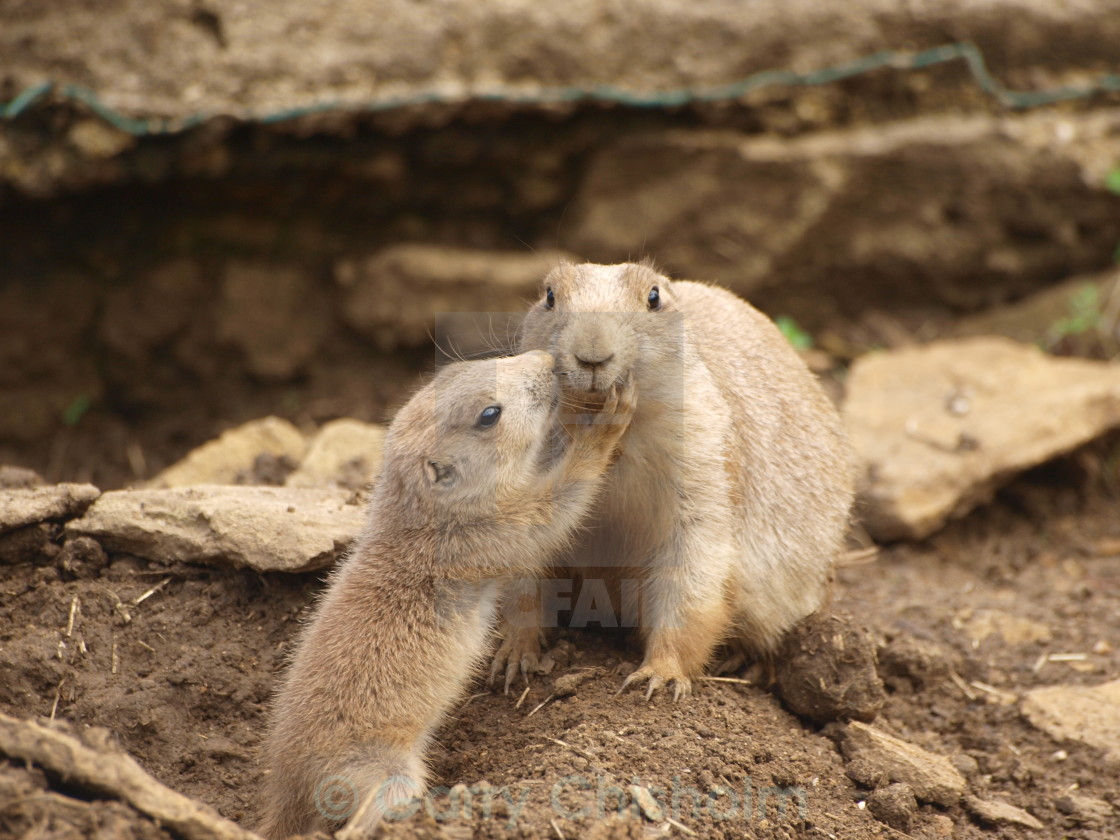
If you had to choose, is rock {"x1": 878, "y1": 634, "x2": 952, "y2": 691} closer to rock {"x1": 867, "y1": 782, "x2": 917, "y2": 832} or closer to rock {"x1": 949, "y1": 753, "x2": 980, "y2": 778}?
rock {"x1": 949, "y1": 753, "x2": 980, "y2": 778}

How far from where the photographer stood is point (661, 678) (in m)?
4.85

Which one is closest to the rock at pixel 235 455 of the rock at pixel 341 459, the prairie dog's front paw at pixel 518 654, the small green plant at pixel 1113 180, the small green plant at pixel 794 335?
the rock at pixel 341 459

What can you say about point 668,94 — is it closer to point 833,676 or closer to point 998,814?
point 833,676

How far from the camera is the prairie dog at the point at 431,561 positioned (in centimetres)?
430

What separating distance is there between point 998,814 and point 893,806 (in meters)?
0.56

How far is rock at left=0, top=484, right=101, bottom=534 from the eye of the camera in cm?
516

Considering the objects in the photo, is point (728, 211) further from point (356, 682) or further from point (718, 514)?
point (356, 682)

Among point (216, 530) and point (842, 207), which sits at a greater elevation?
point (842, 207)

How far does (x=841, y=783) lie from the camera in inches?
189

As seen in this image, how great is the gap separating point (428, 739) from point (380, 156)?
5.59 meters

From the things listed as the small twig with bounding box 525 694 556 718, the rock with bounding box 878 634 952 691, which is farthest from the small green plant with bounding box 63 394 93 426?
the rock with bounding box 878 634 952 691

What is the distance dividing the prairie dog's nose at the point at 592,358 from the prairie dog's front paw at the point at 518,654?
140 centimetres

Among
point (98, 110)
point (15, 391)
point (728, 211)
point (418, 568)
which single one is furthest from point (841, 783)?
point (15, 391)

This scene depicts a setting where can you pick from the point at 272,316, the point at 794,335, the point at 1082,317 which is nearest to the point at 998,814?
the point at 794,335
